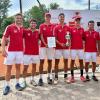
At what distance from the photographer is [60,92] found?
869cm

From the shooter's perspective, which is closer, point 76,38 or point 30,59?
point 30,59

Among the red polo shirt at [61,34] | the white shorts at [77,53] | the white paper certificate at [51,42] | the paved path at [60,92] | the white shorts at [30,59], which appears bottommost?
the paved path at [60,92]

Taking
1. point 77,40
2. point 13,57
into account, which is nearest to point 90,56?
point 77,40

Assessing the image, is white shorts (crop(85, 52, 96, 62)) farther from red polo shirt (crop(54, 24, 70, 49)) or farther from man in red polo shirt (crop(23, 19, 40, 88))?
man in red polo shirt (crop(23, 19, 40, 88))

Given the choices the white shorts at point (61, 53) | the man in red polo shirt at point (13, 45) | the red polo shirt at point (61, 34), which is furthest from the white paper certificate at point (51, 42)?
the man in red polo shirt at point (13, 45)

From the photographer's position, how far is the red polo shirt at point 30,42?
9242 mm

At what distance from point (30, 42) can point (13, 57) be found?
778 millimetres

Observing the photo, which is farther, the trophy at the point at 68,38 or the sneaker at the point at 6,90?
the trophy at the point at 68,38

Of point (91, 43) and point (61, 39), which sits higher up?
point (61, 39)

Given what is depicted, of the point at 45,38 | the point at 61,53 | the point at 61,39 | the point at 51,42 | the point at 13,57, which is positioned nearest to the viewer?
the point at 13,57

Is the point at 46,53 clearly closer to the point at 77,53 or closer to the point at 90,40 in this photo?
the point at 77,53

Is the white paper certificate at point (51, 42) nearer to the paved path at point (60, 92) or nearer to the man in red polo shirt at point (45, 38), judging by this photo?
the man in red polo shirt at point (45, 38)

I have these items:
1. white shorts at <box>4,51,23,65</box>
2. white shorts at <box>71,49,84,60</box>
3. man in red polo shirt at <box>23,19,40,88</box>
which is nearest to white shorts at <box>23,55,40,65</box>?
man in red polo shirt at <box>23,19,40,88</box>

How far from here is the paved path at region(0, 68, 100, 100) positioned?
820cm
